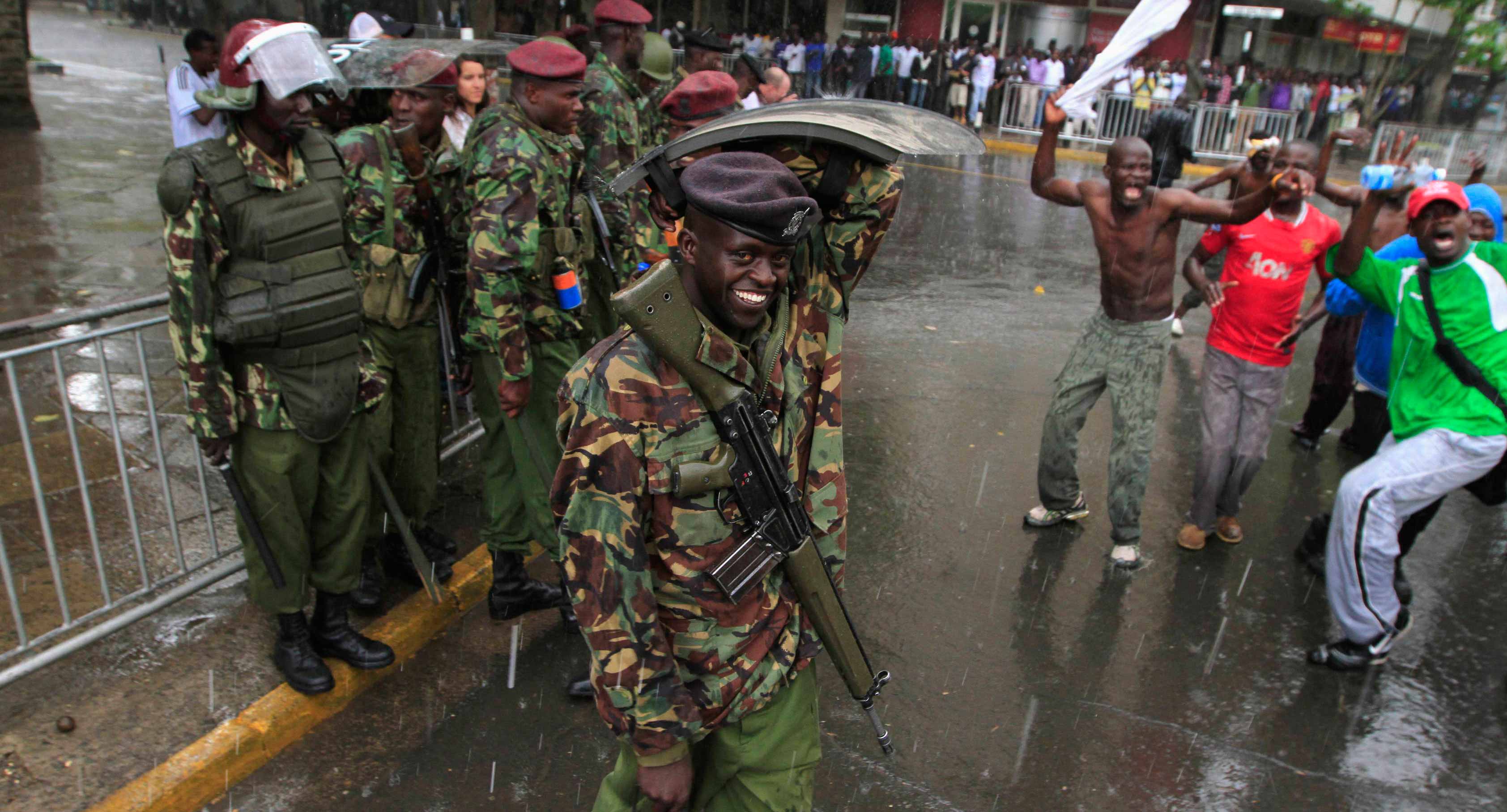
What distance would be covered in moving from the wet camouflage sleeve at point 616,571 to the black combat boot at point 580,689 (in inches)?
64.9

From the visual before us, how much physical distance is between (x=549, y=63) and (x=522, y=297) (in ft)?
2.92

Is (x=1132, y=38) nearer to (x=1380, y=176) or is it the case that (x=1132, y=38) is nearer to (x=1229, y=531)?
(x=1380, y=176)

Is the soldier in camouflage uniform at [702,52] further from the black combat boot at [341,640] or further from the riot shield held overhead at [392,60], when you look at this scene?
the black combat boot at [341,640]

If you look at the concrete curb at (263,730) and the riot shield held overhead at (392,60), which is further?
the riot shield held overhead at (392,60)

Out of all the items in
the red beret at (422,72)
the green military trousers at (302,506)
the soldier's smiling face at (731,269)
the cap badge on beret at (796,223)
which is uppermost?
the red beret at (422,72)

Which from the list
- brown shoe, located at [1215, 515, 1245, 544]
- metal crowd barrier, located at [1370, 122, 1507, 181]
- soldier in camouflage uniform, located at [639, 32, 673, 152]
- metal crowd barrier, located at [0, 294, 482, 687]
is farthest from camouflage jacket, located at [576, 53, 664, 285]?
metal crowd barrier, located at [1370, 122, 1507, 181]

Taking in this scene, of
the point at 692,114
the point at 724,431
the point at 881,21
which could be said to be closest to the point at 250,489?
the point at 724,431

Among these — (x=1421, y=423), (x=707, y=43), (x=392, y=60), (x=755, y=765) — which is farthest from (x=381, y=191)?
(x=707, y=43)

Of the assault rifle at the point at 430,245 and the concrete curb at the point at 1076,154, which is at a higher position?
the assault rifle at the point at 430,245

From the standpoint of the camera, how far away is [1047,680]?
421 cm

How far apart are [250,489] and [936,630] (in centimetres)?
272

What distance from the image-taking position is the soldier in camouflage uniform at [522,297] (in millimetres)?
3762

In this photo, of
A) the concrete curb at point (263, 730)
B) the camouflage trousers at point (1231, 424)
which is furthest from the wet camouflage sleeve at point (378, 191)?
the camouflage trousers at point (1231, 424)

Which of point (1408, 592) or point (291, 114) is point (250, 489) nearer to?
point (291, 114)
